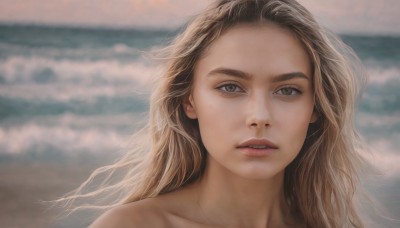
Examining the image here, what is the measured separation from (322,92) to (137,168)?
0.83 m

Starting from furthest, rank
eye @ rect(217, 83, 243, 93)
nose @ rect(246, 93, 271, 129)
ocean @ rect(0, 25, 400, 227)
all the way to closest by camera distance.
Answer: ocean @ rect(0, 25, 400, 227) → eye @ rect(217, 83, 243, 93) → nose @ rect(246, 93, 271, 129)

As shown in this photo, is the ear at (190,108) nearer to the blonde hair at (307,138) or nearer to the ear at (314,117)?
the blonde hair at (307,138)

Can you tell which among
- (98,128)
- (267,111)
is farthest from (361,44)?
(267,111)

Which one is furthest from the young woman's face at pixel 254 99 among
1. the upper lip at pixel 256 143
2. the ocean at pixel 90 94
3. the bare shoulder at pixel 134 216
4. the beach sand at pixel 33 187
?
the ocean at pixel 90 94

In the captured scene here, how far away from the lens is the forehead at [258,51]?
281 centimetres

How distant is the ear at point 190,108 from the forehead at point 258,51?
15 cm

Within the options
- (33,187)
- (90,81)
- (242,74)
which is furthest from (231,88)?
(90,81)

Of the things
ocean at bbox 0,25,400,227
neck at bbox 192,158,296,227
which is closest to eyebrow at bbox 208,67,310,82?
neck at bbox 192,158,296,227

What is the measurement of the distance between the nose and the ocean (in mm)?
3452

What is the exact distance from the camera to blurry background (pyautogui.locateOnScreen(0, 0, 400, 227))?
6.94 meters

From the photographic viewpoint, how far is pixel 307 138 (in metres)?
3.26

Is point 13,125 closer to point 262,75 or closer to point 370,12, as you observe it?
point 370,12

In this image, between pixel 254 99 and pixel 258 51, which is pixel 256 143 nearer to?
pixel 254 99

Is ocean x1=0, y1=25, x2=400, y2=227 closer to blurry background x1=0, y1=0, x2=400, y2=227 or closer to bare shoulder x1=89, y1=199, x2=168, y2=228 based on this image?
blurry background x1=0, y1=0, x2=400, y2=227
